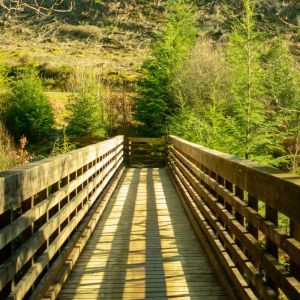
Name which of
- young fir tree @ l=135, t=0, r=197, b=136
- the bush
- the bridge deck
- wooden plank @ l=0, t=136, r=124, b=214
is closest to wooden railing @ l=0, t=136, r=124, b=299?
wooden plank @ l=0, t=136, r=124, b=214

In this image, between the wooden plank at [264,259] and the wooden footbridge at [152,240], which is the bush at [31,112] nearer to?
the wooden footbridge at [152,240]

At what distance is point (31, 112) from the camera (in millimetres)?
30438

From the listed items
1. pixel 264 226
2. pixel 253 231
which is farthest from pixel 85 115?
pixel 264 226

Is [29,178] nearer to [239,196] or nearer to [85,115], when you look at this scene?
[239,196]

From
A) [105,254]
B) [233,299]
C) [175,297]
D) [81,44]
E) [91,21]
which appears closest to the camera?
[233,299]

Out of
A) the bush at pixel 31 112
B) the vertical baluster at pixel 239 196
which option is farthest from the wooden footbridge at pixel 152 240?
the bush at pixel 31 112

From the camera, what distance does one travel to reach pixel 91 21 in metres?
71.8

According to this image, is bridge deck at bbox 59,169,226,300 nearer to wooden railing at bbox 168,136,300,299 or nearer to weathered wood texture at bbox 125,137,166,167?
wooden railing at bbox 168,136,300,299

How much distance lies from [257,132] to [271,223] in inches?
386

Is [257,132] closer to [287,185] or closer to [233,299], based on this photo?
[233,299]

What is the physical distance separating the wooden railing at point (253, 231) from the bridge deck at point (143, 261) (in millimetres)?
242

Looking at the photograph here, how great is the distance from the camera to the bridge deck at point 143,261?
4.35 meters

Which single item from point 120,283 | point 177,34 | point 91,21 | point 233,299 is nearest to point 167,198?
point 120,283

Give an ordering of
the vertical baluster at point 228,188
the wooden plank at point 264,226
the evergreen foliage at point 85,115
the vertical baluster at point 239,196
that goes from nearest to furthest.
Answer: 1. the wooden plank at point 264,226
2. the vertical baluster at point 239,196
3. the vertical baluster at point 228,188
4. the evergreen foliage at point 85,115
